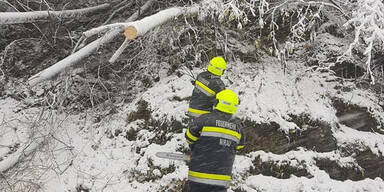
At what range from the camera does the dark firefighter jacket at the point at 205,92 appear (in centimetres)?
495

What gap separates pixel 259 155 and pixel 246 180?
1.84 ft

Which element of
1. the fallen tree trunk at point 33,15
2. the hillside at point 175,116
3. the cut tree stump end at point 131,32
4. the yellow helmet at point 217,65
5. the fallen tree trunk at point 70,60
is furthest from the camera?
the fallen tree trunk at point 70,60

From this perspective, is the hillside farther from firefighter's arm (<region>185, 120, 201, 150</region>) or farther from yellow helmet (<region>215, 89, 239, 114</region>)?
yellow helmet (<region>215, 89, 239, 114</region>)

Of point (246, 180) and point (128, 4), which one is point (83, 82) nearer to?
point (128, 4)

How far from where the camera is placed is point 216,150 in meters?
3.46

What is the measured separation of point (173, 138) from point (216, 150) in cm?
232

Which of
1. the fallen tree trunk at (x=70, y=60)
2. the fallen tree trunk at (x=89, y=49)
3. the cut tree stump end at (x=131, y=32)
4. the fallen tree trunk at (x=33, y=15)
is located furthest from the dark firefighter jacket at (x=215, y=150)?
the fallen tree trunk at (x=33, y=15)

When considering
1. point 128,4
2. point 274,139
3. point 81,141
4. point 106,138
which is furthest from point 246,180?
point 128,4

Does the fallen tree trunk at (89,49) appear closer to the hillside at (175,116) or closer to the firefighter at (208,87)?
the hillside at (175,116)

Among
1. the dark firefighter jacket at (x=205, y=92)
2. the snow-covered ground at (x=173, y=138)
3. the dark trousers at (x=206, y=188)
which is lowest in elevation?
the snow-covered ground at (x=173, y=138)

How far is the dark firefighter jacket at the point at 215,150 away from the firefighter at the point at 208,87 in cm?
139

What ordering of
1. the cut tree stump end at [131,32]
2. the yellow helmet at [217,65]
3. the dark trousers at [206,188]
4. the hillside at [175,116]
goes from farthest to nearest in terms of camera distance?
the hillside at [175,116] → the yellow helmet at [217,65] → the cut tree stump end at [131,32] → the dark trousers at [206,188]

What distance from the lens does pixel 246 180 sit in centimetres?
506

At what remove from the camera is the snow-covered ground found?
16.9 ft
